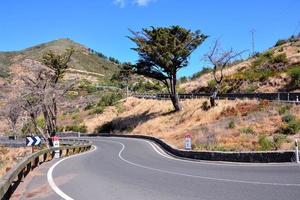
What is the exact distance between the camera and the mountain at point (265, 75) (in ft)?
214

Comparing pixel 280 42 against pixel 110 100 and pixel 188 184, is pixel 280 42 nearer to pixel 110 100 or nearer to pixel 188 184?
pixel 110 100

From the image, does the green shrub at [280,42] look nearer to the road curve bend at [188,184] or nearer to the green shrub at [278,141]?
the green shrub at [278,141]

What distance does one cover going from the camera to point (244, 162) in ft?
70.1

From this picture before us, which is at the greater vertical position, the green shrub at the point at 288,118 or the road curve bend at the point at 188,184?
the green shrub at the point at 288,118

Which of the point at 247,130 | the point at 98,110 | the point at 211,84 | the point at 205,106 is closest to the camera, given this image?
the point at 247,130

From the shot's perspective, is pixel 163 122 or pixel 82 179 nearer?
pixel 82 179

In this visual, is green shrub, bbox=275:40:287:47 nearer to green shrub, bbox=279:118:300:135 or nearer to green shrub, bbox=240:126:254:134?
green shrub, bbox=240:126:254:134

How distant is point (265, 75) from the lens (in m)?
70.8

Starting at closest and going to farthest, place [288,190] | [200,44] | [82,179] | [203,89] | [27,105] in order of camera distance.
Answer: [288,190]
[82,179]
[27,105]
[200,44]
[203,89]

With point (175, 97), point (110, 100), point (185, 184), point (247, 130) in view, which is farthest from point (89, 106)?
point (185, 184)

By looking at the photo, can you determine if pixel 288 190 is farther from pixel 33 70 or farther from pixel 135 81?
pixel 135 81

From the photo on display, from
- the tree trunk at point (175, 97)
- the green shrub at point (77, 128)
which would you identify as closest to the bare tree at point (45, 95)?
the tree trunk at point (175, 97)

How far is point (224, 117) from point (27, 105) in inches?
790

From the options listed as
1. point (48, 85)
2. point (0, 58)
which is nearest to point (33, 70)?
point (48, 85)
